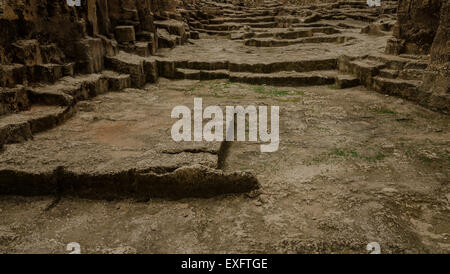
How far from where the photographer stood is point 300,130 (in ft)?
14.6

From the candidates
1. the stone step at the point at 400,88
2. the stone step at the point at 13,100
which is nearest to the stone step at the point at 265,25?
the stone step at the point at 400,88

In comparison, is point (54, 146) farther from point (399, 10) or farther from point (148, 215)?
point (399, 10)

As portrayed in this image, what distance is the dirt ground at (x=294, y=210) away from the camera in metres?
2.33

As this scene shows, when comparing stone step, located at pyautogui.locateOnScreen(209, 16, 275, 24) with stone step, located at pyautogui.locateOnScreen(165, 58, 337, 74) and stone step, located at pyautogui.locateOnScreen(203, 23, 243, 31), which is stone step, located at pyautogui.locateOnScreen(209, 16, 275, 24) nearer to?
stone step, located at pyautogui.locateOnScreen(203, 23, 243, 31)

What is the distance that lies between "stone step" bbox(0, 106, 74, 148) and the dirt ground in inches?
35.2

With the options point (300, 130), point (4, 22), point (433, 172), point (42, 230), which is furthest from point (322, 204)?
point (4, 22)

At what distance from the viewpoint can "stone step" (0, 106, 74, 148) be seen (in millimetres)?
3469

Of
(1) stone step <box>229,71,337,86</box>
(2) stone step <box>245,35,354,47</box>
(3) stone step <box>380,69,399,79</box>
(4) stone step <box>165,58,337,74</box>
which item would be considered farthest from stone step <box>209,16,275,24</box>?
(3) stone step <box>380,69,399,79</box>

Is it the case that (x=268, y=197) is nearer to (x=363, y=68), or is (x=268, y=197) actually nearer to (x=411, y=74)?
(x=411, y=74)

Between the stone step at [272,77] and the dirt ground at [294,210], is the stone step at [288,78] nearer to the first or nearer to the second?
the stone step at [272,77]

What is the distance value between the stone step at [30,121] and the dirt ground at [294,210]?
90 centimetres

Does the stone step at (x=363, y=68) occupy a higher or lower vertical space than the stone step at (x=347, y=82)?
higher
